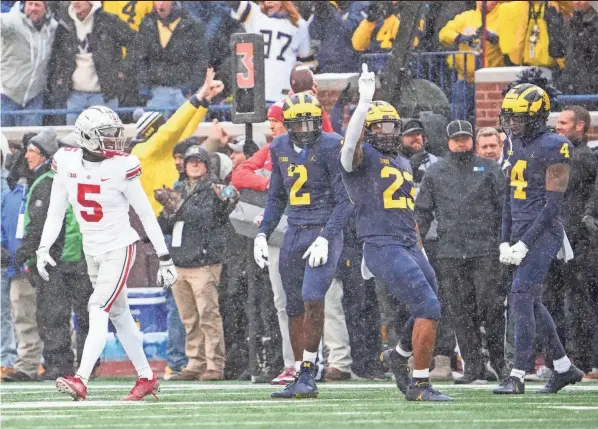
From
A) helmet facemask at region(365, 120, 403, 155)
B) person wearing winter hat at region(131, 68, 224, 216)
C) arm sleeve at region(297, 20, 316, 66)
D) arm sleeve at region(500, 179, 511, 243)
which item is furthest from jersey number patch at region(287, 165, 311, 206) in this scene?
arm sleeve at region(297, 20, 316, 66)

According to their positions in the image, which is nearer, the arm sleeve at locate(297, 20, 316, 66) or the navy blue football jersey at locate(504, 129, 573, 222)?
the navy blue football jersey at locate(504, 129, 573, 222)

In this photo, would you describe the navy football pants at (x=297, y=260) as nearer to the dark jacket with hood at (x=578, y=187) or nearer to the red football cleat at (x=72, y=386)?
the red football cleat at (x=72, y=386)

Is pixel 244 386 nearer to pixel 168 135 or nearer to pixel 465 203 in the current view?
pixel 465 203

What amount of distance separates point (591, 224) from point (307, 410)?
4.36 metres

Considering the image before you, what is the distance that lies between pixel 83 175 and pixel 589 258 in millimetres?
4644

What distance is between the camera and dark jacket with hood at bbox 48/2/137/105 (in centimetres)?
1766

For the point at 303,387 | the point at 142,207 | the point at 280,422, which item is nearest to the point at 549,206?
the point at 303,387

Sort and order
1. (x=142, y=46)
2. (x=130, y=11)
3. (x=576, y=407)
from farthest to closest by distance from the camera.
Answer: (x=130, y=11) < (x=142, y=46) < (x=576, y=407)

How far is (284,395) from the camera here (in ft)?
37.3

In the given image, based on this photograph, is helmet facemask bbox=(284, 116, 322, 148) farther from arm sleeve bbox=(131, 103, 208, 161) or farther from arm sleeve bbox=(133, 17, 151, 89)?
arm sleeve bbox=(133, 17, 151, 89)

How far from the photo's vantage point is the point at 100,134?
11.4 metres

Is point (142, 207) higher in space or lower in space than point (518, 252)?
higher

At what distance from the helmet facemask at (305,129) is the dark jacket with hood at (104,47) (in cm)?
606

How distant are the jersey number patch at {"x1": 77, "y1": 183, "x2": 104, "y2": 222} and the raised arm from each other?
178 cm
